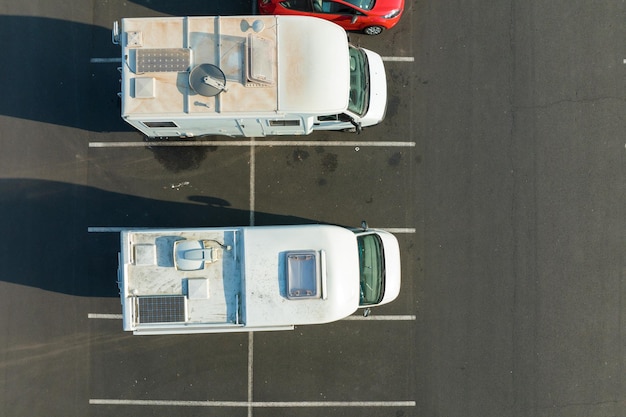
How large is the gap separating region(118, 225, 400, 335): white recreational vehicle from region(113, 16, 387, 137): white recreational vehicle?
83.3 inches

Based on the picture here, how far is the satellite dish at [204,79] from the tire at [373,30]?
3.82 m

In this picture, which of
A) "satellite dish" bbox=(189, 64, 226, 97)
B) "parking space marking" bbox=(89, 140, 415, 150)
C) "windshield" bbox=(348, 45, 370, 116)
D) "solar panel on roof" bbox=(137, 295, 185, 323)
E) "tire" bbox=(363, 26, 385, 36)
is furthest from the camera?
"parking space marking" bbox=(89, 140, 415, 150)

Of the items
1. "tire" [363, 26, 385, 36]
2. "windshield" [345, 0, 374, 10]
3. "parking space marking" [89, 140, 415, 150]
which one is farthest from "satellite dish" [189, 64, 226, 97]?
"tire" [363, 26, 385, 36]

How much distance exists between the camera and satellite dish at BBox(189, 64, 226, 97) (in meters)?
6.68

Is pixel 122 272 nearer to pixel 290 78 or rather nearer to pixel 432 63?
pixel 290 78

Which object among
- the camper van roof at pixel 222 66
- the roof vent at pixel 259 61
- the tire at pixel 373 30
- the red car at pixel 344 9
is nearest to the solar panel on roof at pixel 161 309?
the camper van roof at pixel 222 66

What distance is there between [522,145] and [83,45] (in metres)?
10.3

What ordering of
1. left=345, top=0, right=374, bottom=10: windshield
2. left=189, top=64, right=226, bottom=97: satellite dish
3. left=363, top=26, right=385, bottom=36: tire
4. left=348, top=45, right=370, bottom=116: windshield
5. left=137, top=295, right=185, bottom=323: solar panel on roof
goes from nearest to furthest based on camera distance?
1. left=189, top=64, right=226, bottom=97: satellite dish
2. left=137, top=295, right=185, bottom=323: solar panel on roof
3. left=348, top=45, right=370, bottom=116: windshield
4. left=345, top=0, right=374, bottom=10: windshield
5. left=363, top=26, right=385, bottom=36: tire

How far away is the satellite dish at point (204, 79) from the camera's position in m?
6.68

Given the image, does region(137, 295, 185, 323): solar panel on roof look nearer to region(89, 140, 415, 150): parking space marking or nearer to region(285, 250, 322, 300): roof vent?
region(285, 250, 322, 300): roof vent

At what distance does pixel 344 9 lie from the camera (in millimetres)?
8305

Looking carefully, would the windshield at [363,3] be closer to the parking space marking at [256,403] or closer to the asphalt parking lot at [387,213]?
the asphalt parking lot at [387,213]

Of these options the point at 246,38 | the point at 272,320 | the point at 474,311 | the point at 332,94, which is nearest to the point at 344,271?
the point at 272,320

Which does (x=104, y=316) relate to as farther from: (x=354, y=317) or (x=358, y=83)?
(x=358, y=83)
